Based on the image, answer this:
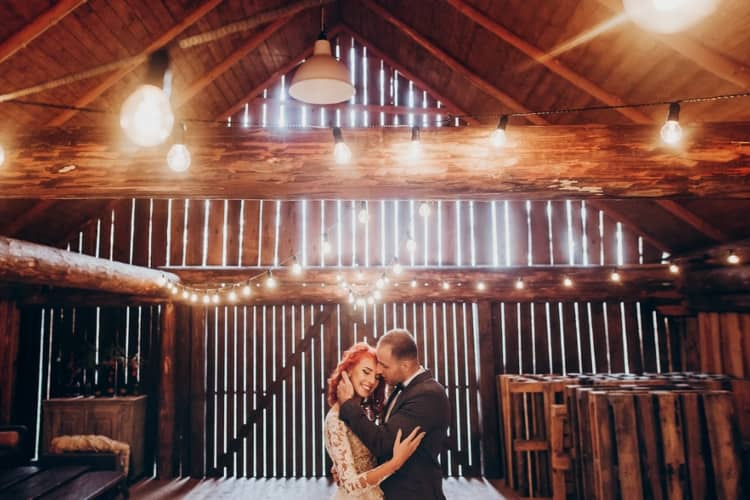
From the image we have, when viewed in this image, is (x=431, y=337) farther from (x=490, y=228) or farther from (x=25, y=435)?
(x=25, y=435)

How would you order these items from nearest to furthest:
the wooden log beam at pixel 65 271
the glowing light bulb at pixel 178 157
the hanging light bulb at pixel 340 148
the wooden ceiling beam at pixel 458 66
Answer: the glowing light bulb at pixel 178 157 → the hanging light bulb at pixel 340 148 → the wooden log beam at pixel 65 271 → the wooden ceiling beam at pixel 458 66

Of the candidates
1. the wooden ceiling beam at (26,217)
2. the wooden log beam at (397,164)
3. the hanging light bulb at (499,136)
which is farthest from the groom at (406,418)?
the wooden ceiling beam at (26,217)

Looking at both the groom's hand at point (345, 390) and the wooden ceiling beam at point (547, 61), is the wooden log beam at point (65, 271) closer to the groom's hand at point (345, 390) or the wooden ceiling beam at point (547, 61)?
the groom's hand at point (345, 390)

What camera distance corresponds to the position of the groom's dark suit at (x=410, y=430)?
279 centimetres

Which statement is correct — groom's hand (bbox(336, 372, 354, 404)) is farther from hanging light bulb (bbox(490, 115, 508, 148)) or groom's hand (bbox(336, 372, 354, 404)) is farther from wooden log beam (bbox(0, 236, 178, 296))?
wooden log beam (bbox(0, 236, 178, 296))

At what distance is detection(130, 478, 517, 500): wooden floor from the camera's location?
6922mm

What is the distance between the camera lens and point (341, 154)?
3635mm

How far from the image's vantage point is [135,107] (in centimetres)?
220

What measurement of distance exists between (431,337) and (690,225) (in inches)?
154

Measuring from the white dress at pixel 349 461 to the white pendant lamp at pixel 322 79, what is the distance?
2.50 metres

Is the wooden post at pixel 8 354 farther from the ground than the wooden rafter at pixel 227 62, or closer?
closer

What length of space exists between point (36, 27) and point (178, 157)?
2235mm

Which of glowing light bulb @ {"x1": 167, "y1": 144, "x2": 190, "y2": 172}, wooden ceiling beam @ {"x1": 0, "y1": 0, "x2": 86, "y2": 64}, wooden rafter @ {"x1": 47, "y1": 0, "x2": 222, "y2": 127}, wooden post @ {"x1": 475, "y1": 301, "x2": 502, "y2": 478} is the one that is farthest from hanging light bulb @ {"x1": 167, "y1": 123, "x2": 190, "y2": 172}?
wooden post @ {"x1": 475, "y1": 301, "x2": 502, "y2": 478}

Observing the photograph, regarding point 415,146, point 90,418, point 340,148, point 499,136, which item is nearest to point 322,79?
point 340,148
